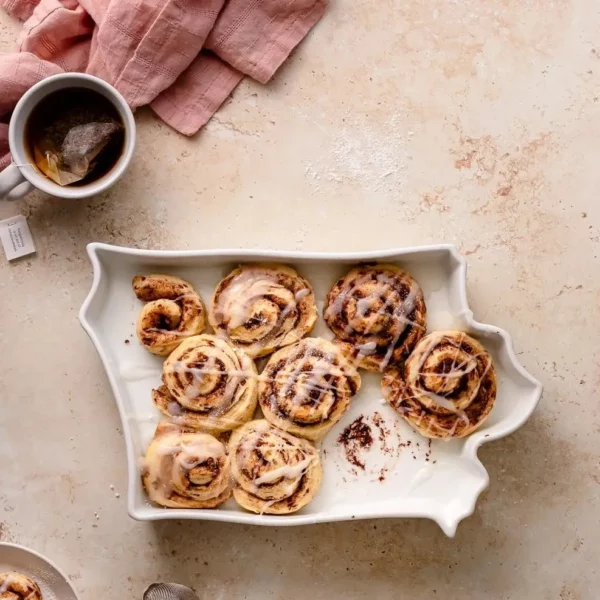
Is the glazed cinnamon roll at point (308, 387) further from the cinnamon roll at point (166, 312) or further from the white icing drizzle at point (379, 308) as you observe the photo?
the cinnamon roll at point (166, 312)

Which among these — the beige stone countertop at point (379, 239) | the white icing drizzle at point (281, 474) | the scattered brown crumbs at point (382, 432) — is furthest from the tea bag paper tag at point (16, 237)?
the scattered brown crumbs at point (382, 432)

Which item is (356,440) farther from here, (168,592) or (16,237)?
(16,237)

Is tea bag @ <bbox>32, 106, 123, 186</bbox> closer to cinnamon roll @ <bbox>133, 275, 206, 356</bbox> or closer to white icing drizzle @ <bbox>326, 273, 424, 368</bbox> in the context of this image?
cinnamon roll @ <bbox>133, 275, 206, 356</bbox>

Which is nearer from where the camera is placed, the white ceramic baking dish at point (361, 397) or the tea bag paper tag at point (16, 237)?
the white ceramic baking dish at point (361, 397)

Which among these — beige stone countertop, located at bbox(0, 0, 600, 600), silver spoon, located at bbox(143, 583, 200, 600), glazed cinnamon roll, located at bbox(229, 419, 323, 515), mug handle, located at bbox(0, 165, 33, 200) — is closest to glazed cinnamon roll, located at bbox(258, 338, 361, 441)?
glazed cinnamon roll, located at bbox(229, 419, 323, 515)

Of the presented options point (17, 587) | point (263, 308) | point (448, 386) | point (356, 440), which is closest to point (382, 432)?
point (356, 440)
